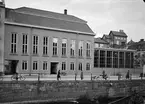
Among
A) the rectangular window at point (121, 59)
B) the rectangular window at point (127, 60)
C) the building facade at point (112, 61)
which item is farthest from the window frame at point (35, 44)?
the rectangular window at point (127, 60)

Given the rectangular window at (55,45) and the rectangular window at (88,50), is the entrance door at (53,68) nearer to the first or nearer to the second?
the rectangular window at (55,45)

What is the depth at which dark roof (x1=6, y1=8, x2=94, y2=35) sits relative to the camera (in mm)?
36625

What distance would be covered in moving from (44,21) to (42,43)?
187 inches

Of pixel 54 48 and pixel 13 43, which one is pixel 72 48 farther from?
pixel 13 43

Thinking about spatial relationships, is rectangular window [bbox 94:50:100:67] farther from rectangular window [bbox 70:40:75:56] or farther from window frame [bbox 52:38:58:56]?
window frame [bbox 52:38:58:56]

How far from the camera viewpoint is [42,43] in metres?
38.2

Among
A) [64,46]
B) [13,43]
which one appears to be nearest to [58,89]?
[13,43]

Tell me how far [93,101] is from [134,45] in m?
60.3

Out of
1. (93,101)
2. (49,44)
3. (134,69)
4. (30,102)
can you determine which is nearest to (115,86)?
(93,101)

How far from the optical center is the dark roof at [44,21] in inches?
1442

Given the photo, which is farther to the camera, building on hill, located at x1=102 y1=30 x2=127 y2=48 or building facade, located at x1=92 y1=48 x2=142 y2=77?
building on hill, located at x1=102 y1=30 x2=127 y2=48

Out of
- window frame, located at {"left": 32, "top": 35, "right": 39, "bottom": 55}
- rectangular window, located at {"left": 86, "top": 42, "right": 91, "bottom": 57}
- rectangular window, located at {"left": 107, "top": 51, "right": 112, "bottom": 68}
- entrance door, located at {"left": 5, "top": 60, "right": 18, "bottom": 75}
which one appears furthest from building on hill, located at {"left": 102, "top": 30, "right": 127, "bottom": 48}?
entrance door, located at {"left": 5, "top": 60, "right": 18, "bottom": 75}

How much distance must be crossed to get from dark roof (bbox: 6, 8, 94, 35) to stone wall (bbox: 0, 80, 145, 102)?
57.1 feet

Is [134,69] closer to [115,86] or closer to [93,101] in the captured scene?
[115,86]
